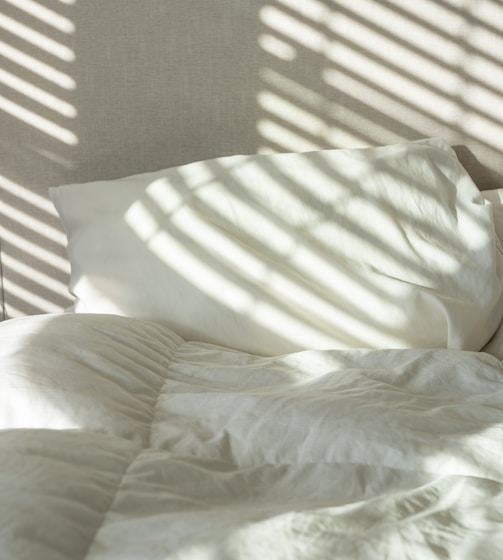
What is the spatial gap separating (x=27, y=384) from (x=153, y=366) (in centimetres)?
25

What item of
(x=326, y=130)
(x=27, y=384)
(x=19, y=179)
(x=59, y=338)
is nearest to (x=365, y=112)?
(x=326, y=130)

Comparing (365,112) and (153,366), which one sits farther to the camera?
(365,112)

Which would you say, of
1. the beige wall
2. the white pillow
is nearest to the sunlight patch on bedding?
the beige wall

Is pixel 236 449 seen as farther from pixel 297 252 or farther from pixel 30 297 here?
pixel 30 297

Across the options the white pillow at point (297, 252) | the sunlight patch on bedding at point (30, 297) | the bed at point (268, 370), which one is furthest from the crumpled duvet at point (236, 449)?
the sunlight patch on bedding at point (30, 297)

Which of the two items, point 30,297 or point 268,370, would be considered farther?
point 30,297

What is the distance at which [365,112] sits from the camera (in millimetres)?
1889

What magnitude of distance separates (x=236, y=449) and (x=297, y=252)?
0.58m

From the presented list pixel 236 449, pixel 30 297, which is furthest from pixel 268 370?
pixel 30 297

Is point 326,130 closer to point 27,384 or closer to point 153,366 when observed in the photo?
point 153,366

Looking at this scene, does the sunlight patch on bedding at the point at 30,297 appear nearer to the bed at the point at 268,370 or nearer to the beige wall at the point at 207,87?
the beige wall at the point at 207,87

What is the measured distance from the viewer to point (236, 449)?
105cm

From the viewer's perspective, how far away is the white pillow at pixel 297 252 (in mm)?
1518

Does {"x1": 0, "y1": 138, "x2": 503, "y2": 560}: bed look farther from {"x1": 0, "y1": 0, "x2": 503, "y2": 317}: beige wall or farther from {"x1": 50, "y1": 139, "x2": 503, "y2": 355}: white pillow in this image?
{"x1": 0, "y1": 0, "x2": 503, "y2": 317}: beige wall
